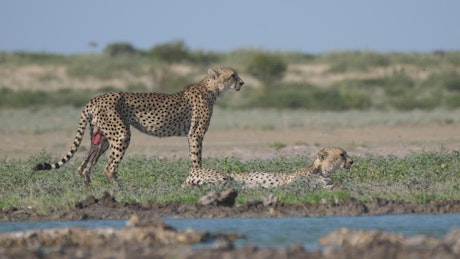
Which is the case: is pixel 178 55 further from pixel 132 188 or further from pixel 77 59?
pixel 132 188

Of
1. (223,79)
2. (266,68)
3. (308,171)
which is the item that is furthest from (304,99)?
(308,171)

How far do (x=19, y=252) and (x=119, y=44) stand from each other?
4525 cm

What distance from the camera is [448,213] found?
11320 mm

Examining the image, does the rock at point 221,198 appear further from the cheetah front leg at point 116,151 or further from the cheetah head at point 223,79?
the cheetah head at point 223,79

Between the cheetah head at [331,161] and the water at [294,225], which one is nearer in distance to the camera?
the water at [294,225]

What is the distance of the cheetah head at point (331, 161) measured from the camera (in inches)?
532

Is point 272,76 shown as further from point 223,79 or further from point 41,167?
point 41,167

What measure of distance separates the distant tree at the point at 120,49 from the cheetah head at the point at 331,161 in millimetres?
38180

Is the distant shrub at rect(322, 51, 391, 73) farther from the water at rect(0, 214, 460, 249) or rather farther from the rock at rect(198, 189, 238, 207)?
the water at rect(0, 214, 460, 249)

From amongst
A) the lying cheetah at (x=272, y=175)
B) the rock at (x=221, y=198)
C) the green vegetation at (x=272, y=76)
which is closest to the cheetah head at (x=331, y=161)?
the lying cheetah at (x=272, y=175)

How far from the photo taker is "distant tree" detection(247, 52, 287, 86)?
38.2 meters

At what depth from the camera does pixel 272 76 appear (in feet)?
126

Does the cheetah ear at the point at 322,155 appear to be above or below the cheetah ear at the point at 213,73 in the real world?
below

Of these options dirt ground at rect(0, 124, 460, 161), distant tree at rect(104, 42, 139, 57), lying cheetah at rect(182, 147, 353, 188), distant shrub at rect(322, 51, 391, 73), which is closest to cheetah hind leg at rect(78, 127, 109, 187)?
lying cheetah at rect(182, 147, 353, 188)
